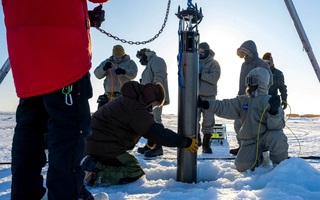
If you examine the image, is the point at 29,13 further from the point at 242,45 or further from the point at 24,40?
the point at 242,45

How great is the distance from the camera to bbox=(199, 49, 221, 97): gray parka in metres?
4.81

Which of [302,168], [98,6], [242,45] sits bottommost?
[302,168]

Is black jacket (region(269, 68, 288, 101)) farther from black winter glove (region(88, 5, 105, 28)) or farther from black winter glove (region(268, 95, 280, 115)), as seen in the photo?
black winter glove (region(88, 5, 105, 28))

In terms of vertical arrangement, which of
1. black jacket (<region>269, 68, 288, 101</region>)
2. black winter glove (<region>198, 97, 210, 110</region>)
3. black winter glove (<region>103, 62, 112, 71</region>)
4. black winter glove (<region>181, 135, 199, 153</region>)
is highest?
black winter glove (<region>103, 62, 112, 71</region>)

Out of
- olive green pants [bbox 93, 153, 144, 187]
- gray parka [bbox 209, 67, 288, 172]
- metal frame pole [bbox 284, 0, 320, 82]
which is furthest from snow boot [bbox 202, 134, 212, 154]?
A: olive green pants [bbox 93, 153, 144, 187]

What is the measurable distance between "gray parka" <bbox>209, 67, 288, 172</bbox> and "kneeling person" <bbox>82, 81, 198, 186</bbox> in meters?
0.69

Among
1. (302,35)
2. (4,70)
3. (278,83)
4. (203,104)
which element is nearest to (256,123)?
(203,104)

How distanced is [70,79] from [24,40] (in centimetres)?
27

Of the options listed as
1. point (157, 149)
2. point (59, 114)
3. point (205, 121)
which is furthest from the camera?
point (205, 121)

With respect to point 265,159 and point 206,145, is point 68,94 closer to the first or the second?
point 265,159

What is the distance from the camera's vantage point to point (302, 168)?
7.63 ft

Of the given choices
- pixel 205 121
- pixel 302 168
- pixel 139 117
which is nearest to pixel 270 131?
pixel 302 168

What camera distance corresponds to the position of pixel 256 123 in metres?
3.06

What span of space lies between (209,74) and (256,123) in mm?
1836
